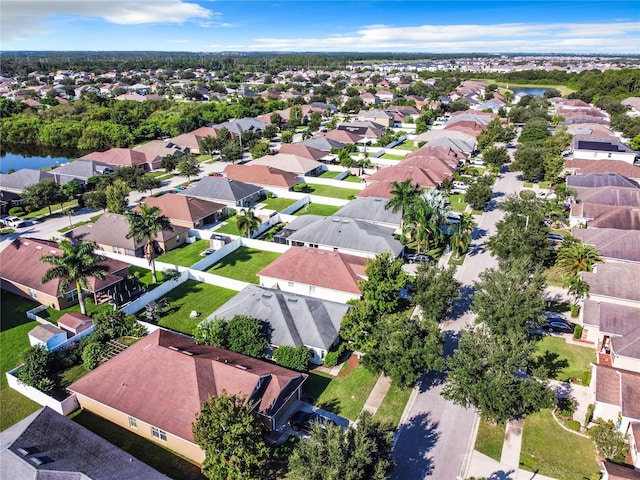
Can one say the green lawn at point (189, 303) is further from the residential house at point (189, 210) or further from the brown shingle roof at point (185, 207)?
the brown shingle roof at point (185, 207)

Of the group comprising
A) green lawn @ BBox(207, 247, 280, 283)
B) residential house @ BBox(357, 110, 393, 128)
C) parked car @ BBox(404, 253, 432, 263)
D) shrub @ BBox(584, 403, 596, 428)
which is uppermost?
residential house @ BBox(357, 110, 393, 128)

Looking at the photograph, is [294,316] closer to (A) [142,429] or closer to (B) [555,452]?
(A) [142,429]

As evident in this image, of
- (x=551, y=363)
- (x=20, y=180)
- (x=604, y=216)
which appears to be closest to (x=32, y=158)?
(x=20, y=180)

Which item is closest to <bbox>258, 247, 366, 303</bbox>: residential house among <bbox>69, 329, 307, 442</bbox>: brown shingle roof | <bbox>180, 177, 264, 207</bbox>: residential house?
<bbox>69, 329, 307, 442</bbox>: brown shingle roof

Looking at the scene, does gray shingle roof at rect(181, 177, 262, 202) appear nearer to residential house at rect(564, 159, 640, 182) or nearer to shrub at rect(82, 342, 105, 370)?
shrub at rect(82, 342, 105, 370)

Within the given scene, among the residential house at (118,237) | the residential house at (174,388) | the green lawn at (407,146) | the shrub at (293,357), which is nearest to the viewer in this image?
the residential house at (174,388)

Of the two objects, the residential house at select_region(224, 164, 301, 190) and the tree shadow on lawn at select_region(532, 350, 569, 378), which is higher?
the residential house at select_region(224, 164, 301, 190)

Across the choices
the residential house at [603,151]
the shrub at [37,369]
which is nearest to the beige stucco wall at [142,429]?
the shrub at [37,369]
